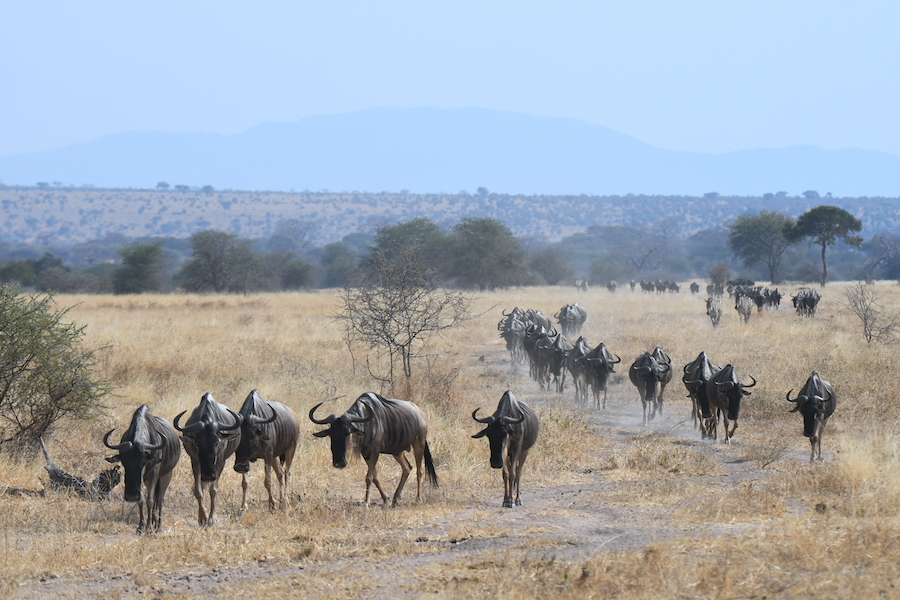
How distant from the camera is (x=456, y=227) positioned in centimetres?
5216

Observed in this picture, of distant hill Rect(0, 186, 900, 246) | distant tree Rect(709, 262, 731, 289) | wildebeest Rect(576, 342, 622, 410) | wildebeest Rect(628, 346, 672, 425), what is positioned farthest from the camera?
distant hill Rect(0, 186, 900, 246)

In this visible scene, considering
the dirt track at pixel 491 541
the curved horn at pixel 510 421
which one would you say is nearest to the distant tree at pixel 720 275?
the dirt track at pixel 491 541

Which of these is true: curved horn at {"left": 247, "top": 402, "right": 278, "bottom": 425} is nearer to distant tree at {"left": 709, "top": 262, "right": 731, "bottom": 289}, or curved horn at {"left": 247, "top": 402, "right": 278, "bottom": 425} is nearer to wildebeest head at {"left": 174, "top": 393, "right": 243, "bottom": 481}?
wildebeest head at {"left": 174, "top": 393, "right": 243, "bottom": 481}

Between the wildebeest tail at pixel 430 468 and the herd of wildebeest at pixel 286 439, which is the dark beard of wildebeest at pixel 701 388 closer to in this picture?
the herd of wildebeest at pixel 286 439

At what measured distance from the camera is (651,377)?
44.5 feet

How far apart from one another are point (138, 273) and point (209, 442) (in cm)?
4347

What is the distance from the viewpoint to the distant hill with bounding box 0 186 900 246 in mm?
146125

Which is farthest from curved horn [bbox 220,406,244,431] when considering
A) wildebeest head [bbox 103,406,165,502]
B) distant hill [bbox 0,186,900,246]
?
distant hill [bbox 0,186,900,246]

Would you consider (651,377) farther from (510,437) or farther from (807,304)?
(807,304)

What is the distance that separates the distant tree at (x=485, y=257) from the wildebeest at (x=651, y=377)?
35.4 m

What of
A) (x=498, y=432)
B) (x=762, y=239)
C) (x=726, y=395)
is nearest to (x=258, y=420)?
(x=498, y=432)

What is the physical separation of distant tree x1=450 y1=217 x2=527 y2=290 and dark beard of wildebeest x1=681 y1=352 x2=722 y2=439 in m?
36.8

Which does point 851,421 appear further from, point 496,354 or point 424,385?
point 496,354

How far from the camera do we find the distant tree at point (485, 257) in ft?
164
